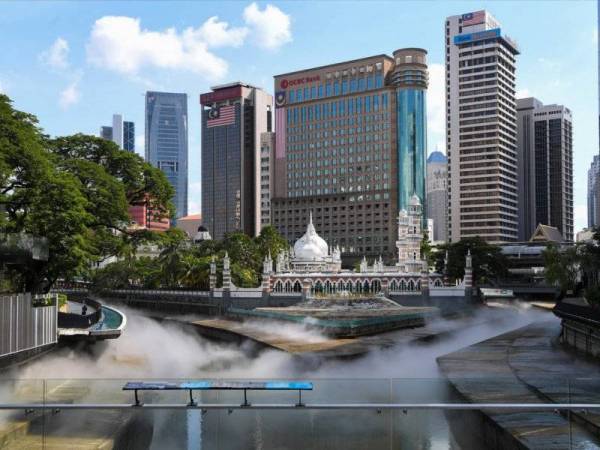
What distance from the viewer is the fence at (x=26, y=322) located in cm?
3150

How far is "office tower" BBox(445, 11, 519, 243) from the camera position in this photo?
153 m

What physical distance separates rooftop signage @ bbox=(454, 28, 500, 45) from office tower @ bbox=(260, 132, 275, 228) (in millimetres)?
54923

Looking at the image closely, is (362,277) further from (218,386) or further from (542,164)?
(542,164)

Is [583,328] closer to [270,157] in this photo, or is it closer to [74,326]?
[74,326]

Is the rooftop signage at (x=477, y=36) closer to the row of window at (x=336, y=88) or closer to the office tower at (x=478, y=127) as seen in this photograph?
the office tower at (x=478, y=127)

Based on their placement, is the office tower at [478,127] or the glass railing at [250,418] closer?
the glass railing at [250,418]

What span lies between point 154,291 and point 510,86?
10190 centimetres

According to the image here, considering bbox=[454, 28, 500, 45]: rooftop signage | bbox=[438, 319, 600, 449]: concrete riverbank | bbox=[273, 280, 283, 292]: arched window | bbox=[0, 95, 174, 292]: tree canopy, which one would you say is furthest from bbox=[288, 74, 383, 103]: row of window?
bbox=[438, 319, 600, 449]: concrete riverbank

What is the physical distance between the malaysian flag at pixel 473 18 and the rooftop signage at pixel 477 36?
4201 mm

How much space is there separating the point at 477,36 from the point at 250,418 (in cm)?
15255

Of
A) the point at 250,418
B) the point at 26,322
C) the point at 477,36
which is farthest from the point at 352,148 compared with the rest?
the point at 250,418

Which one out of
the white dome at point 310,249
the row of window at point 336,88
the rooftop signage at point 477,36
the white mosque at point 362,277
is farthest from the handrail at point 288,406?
the row of window at point 336,88

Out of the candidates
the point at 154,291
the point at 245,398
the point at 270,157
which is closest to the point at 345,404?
the point at 245,398

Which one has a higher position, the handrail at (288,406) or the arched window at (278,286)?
the handrail at (288,406)
